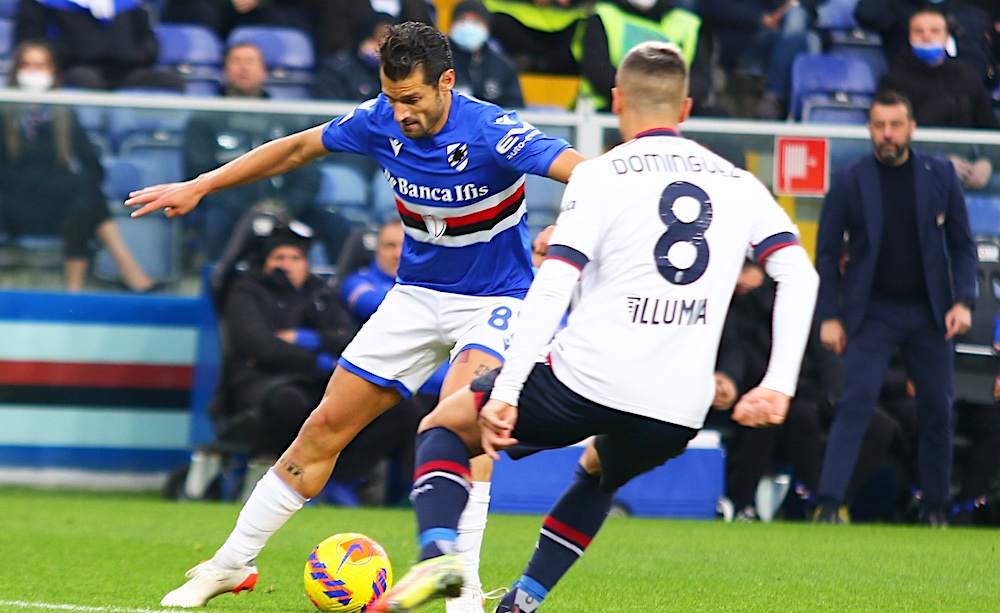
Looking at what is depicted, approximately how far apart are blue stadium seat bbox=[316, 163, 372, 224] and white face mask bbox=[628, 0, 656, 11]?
323cm

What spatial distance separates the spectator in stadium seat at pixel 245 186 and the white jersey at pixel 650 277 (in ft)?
20.6

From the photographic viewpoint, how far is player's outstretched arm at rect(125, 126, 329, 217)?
5422mm

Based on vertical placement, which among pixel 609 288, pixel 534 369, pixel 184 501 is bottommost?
pixel 184 501

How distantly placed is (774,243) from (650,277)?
0.41m

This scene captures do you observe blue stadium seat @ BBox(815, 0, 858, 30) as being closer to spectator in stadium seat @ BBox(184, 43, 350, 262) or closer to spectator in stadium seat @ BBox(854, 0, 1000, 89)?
spectator in stadium seat @ BBox(854, 0, 1000, 89)

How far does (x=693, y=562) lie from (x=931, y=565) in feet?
3.81

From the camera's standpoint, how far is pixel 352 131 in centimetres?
546

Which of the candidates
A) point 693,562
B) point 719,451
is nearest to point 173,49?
point 719,451

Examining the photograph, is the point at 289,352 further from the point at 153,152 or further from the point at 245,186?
the point at 153,152

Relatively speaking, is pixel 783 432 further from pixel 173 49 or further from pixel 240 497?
pixel 173 49

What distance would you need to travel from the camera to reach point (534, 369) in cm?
433

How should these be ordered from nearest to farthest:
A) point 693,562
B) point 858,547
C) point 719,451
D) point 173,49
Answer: point 693,562 → point 858,547 → point 719,451 → point 173,49

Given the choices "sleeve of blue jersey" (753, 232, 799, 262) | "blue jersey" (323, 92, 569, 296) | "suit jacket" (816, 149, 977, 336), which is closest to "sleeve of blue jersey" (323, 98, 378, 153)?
"blue jersey" (323, 92, 569, 296)

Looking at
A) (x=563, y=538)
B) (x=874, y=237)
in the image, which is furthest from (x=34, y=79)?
(x=563, y=538)
